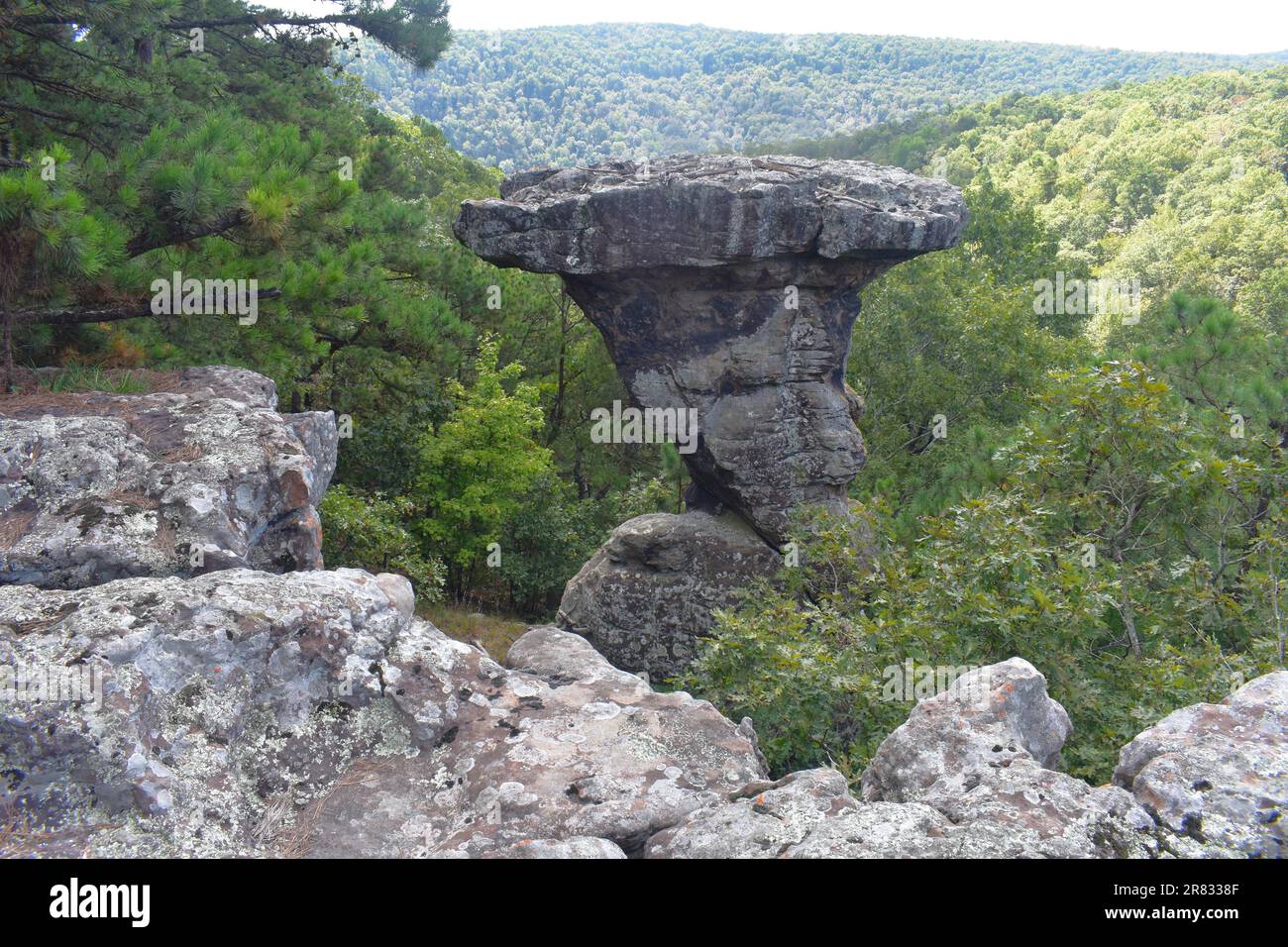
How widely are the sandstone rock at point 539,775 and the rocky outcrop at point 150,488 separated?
181 centimetres

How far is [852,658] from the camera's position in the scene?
7535mm

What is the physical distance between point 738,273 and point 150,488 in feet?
30.3

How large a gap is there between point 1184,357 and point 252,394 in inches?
460

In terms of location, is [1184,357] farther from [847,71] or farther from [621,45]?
[621,45]

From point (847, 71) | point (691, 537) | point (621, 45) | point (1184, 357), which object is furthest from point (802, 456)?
point (621, 45)

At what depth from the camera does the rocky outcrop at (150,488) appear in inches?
213

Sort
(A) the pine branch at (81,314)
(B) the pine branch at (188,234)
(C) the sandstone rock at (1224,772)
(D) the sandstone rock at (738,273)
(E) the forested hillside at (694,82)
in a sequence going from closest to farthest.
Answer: (C) the sandstone rock at (1224,772) < (A) the pine branch at (81,314) < (B) the pine branch at (188,234) < (D) the sandstone rock at (738,273) < (E) the forested hillside at (694,82)

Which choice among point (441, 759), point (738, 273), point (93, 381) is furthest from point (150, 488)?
point (738, 273)

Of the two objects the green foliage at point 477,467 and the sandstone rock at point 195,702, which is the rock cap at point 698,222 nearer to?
the green foliage at point 477,467

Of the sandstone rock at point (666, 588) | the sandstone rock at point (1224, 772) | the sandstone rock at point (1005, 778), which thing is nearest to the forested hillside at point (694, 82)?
the sandstone rock at point (666, 588)

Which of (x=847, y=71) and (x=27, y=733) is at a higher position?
(x=847, y=71)

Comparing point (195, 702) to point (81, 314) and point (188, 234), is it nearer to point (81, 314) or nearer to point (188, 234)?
point (81, 314)

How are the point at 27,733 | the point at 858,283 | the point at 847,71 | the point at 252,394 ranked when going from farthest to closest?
the point at 847,71 < the point at 858,283 < the point at 252,394 < the point at 27,733

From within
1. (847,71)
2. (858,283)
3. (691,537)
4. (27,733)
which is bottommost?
(691,537)
